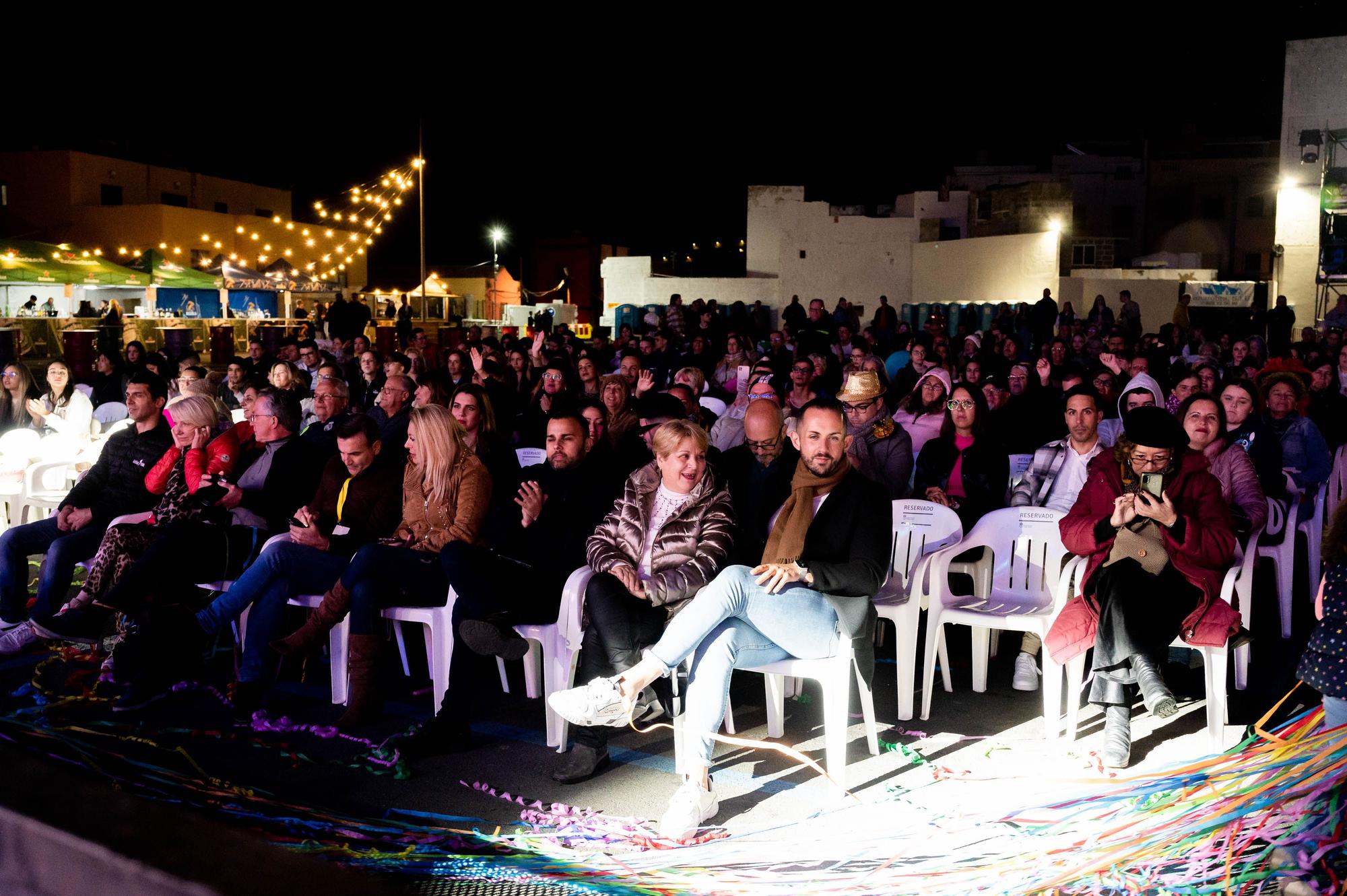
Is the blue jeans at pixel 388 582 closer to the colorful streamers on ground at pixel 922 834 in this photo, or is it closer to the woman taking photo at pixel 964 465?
the colorful streamers on ground at pixel 922 834

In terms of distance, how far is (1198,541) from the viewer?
3.69m

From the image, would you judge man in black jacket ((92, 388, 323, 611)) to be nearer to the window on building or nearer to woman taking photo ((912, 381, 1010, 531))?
woman taking photo ((912, 381, 1010, 531))

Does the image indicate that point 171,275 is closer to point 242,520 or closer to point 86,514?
point 86,514

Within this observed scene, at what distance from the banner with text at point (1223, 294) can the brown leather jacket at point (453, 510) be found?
73.3 ft

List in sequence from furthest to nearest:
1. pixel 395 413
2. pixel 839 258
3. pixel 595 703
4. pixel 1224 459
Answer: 1. pixel 839 258
2. pixel 395 413
3. pixel 1224 459
4. pixel 595 703

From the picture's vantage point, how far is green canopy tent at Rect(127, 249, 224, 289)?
25750mm

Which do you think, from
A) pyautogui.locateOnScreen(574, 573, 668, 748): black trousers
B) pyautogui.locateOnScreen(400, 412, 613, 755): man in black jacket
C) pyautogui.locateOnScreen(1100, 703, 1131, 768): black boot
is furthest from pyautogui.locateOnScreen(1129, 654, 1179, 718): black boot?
pyautogui.locateOnScreen(400, 412, 613, 755): man in black jacket

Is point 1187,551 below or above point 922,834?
above

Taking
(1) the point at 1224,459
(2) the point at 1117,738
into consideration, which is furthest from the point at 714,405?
(2) the point at 1117,738

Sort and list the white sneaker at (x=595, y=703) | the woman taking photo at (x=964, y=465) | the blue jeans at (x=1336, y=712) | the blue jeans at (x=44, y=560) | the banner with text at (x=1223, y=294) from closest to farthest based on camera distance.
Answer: the blue jeans at (x=1336, y=712) → the white sneaker at (x=595, y=703) → the blue jeans at (x=44, y=560) → the woman taking photo at (x=964, y=465) → the banner with text at (x=1223, y=294)

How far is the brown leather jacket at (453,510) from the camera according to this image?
168 inches

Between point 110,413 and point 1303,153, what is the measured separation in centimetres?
2097

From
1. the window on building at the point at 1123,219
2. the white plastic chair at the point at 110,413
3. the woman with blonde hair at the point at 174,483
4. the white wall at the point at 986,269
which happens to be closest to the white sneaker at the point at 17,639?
the woman with blonde hair at the point at 174,483

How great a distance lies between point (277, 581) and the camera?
445 centimetres
